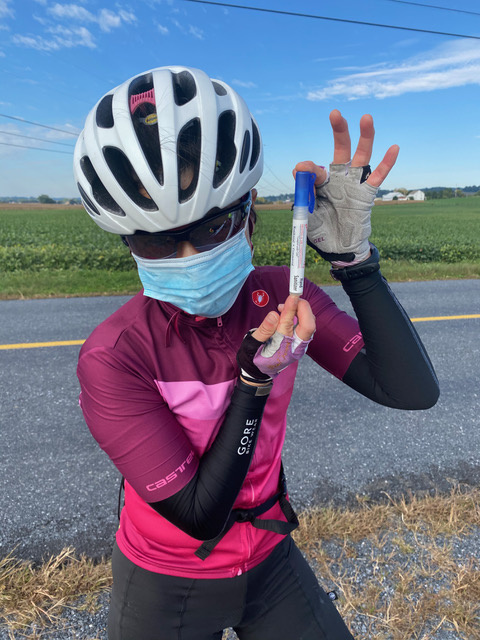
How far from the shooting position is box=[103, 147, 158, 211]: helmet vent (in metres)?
1.42

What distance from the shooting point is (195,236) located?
142 cm

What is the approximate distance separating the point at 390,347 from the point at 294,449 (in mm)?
2353

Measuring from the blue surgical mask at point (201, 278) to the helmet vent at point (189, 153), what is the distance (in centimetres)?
22

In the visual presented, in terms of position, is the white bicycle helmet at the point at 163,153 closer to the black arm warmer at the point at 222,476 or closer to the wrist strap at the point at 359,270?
the wrist strap at the point at 359,270

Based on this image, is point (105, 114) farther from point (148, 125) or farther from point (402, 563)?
point (402, 563)

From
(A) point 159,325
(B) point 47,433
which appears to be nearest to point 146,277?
(A) point 159,325

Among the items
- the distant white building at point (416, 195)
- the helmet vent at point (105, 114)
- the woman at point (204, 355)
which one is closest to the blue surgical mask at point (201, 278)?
the woman at point (204, 355)

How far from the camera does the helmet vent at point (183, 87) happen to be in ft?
4.75

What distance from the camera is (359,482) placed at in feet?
10.7

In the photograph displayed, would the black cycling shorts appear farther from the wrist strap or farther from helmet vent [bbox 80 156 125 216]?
helmet vent [bbox 80 156 125 216]

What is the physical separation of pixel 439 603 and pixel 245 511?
1.41 metres

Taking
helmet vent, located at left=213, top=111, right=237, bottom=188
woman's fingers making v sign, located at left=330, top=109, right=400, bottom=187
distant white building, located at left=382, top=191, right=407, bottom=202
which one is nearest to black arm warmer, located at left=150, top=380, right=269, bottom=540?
helmet vent, located at left=213, top=111, right=237, bottom=188

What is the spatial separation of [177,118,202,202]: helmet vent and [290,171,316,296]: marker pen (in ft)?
1.05

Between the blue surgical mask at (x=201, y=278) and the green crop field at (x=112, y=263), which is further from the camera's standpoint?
the green crop field at (x=112, y=263)
